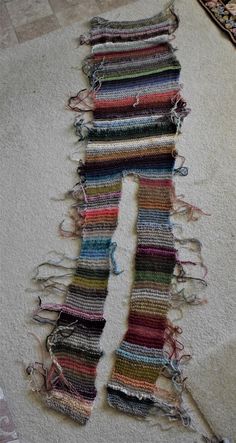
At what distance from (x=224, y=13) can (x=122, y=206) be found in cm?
87

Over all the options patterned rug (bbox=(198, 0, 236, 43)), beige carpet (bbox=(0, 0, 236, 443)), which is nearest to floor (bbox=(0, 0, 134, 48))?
beige carpet (bbox=(0, 0, 236, 443))

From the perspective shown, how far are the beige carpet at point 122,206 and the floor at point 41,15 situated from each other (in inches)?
1.8

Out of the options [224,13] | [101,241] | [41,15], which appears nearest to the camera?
[101,241]

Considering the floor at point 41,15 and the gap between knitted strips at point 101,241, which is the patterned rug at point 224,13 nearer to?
the gap between knitted strips at point 101,241

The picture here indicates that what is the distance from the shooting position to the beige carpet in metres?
1.17

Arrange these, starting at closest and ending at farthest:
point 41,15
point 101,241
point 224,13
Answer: point 101,241
point 224,13
point 41,15

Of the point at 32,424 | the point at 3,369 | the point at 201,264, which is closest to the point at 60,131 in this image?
the point at 201,264

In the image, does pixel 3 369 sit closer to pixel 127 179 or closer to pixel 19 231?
pixel 19 231

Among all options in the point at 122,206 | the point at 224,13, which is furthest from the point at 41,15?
the point at 122,206

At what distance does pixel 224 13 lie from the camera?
181cm

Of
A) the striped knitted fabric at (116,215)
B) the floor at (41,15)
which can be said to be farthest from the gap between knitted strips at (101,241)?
the floor at (41,15)

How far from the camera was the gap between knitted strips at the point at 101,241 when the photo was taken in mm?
1184

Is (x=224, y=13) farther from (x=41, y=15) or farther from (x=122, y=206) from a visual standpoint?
(x=122, y=206)

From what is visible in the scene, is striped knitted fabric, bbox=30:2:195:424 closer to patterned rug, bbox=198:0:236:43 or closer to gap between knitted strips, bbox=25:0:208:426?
gap between knitted strips, bbox=25:0:208:426
